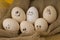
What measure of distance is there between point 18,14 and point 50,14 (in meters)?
0.21

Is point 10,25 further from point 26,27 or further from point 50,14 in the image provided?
point 50,14

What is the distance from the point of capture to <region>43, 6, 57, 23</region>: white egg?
0.91 metres

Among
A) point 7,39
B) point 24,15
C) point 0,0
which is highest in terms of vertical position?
point 0,0

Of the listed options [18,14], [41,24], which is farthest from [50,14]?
[18,14]

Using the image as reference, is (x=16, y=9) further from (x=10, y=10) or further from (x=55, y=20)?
(x=55, y=20)

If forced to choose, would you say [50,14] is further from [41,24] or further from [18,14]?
[18,14]

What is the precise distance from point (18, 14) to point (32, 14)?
0.09 m

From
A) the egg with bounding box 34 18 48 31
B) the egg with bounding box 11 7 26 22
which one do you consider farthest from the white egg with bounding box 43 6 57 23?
the egg with bounding box 11 7 26 22

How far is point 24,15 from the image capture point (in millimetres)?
971

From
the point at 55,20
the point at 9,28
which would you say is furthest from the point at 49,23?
the point at 9,28

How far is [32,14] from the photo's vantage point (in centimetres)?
94

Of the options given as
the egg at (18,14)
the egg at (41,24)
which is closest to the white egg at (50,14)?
the egg at (41,24)

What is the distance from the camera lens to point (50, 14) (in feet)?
3.00

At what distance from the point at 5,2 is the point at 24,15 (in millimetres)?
209
